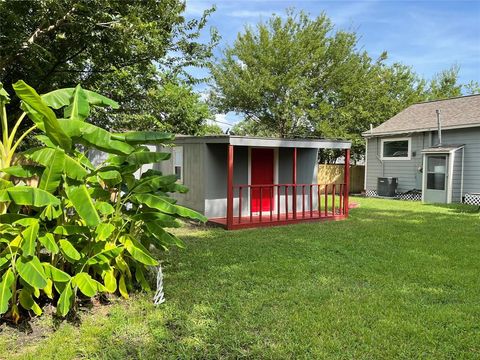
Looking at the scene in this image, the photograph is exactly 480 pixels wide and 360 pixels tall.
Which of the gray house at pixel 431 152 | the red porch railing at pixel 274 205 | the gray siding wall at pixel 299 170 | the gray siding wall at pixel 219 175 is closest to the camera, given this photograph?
the red porch railing at pixel 274 205

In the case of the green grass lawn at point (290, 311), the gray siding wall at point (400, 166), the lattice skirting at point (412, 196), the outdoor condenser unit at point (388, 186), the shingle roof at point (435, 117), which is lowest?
the green grass lawn at point (290, 311)

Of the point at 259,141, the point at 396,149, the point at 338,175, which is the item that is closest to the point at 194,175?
the point at 259,141

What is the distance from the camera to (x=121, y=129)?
10359mm

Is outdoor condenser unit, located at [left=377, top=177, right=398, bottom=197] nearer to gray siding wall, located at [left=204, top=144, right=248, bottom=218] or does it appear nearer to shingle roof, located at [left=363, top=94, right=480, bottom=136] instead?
shingle roof, located at [left=363, top=94, right=480, bottom=136]

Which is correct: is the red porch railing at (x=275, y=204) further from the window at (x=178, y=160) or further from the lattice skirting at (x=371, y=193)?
the lattice skirting at (x=371, y=193)

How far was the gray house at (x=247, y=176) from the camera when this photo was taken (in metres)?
Result: 9.02

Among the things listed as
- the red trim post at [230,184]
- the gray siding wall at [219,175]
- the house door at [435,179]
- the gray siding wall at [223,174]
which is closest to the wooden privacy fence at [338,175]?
the house door at [435,179]

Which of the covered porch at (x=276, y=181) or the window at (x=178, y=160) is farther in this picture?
the window at (x=178, y=160)

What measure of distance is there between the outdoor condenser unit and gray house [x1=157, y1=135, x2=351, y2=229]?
6.34m

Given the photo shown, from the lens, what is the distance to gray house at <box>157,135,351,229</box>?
355 inches

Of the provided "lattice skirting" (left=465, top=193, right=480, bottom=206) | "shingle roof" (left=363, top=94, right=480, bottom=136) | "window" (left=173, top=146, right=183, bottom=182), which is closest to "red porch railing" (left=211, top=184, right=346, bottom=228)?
"window" (left=173, top=146, right=183, bottom=182)

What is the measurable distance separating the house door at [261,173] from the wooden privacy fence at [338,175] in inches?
328

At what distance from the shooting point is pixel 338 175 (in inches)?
734

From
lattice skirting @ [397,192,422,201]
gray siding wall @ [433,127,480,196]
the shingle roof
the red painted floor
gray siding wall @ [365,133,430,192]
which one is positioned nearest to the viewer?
the red painted floor
